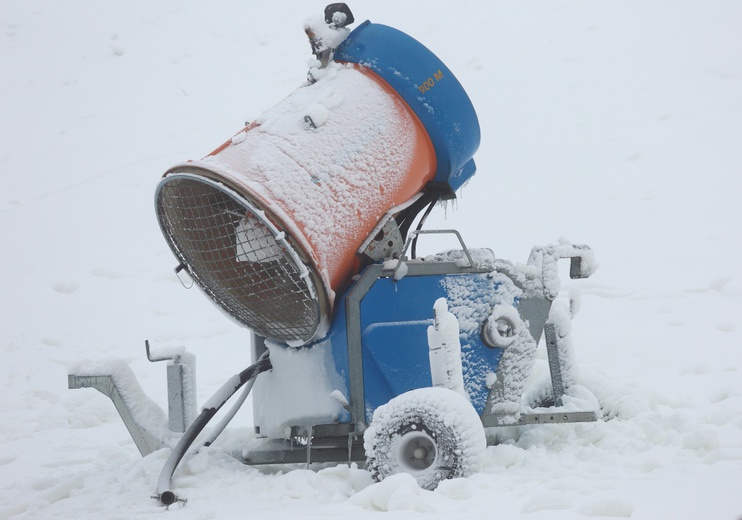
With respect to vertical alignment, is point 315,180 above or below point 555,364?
above

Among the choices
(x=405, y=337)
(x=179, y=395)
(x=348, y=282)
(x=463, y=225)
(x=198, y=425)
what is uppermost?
(x=463, y=225)

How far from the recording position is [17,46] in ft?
37.6

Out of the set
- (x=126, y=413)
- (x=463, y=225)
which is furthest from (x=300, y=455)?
(x=463, y=225)

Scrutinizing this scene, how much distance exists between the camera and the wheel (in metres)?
3.23

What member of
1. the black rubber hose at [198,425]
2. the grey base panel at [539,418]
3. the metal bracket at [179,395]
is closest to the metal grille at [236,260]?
the black rubber hose at [198,425]

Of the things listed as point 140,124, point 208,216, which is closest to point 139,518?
point 208,216

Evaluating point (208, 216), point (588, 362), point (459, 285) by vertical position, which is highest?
point (208, 216)

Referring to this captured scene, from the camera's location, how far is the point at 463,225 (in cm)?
762

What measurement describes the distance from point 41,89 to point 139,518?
8.45m

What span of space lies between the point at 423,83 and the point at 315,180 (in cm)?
69

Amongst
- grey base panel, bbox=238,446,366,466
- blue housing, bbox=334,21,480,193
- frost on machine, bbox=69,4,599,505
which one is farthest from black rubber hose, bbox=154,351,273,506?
blue housing, bbox=334,21,480,193

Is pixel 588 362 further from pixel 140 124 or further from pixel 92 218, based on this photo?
pixel 140 124

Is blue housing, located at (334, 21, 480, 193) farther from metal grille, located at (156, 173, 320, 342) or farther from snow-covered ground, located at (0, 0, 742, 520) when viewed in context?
snow-covered ground, located at (0, 0, 742, 520)

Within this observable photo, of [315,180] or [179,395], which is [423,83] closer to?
[315,180]
